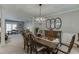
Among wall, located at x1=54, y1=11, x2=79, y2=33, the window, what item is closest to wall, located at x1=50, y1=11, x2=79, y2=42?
wall, located at x1=54, y1=11, x2=79, y2=33

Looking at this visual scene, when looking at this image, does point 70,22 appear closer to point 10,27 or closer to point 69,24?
point 69,24

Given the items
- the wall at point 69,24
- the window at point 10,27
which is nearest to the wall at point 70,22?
the wall at point 69,24

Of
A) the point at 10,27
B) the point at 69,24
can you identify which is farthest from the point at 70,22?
the point at 10,27

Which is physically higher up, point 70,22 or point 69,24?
point 70,22

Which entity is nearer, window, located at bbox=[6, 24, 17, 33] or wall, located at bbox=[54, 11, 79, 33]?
wall, located at bbox=[54, 11, 79, 33]

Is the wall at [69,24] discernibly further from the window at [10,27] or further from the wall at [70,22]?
the window at [10,27]

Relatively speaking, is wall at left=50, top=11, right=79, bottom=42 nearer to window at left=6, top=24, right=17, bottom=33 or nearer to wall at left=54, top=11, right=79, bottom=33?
wall at left=54, top=11, right=79, bottom=33

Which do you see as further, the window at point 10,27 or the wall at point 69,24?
the window at point 10,27

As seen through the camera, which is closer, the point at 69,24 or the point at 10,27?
the point at 69,24

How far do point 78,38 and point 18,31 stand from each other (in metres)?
8.98

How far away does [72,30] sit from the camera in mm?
4090

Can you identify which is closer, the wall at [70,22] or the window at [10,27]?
the wall at [70,22]
